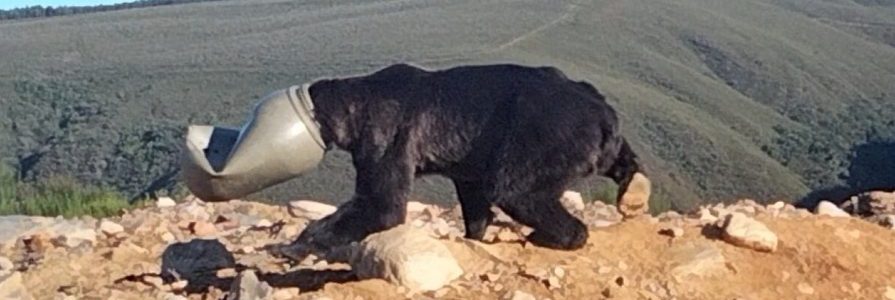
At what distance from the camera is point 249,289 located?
238 inches

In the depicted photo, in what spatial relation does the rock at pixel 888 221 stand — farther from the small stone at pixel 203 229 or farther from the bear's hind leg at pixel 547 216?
the small stone at pixel 203 229

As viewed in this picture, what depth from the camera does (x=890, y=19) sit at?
1732 inches

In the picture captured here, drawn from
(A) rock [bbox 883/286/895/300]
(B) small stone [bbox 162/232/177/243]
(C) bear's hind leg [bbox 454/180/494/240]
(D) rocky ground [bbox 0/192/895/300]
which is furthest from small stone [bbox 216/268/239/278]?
(A) rock [bbox 883/286/895/300]

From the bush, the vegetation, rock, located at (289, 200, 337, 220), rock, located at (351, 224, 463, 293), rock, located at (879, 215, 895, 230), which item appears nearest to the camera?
rock, located at (351, 224, 463, 293)

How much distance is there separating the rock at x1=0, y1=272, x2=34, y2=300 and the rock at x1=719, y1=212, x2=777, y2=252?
2.95m

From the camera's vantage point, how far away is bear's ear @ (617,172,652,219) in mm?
7277

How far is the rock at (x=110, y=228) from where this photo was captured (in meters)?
8.40

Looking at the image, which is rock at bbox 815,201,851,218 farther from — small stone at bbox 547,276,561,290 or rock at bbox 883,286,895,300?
small stone at bbox 547,276,561,290

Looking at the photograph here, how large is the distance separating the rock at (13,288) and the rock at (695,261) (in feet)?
8.76

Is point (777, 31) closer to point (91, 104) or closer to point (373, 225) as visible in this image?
point (91, 104)

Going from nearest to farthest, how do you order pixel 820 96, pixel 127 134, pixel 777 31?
pixel 127 134 < pixel 820 96 < pixel 777 31

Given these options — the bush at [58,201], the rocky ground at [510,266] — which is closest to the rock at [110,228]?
the rocky ground at [510,266]

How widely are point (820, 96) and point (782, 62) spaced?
4290mm

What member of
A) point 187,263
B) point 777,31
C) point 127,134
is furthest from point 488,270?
point 777,31
